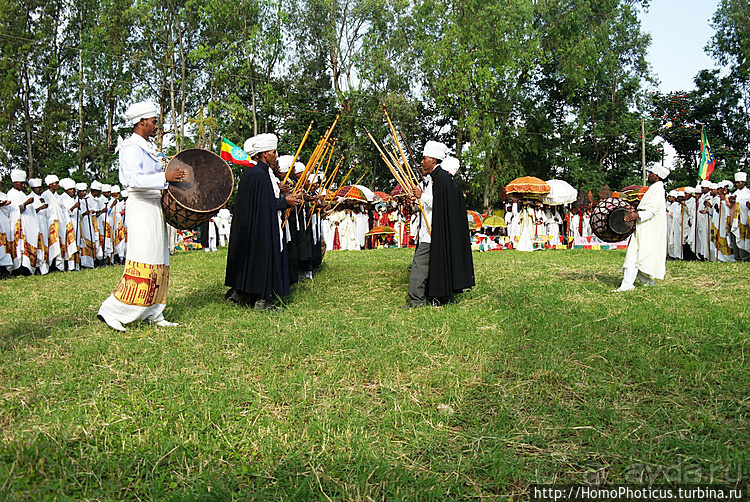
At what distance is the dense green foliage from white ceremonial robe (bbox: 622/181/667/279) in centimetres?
1993

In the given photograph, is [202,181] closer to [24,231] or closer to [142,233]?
[142,233]

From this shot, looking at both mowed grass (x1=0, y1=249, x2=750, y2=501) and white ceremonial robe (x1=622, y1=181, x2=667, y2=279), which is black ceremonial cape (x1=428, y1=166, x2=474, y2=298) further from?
white ceremonial robe (x1=622, y1=181, x2=667, y2=279)

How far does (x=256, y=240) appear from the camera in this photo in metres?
6.65

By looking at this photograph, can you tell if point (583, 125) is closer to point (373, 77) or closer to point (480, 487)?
point (373, 77)

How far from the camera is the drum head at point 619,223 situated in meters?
8.22

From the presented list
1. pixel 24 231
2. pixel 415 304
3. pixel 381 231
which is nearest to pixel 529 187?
pixel 381 231

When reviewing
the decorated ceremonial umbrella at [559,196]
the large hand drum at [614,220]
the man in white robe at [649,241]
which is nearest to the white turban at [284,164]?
the large hand drum at [614,220]

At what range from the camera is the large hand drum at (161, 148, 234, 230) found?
5.77m

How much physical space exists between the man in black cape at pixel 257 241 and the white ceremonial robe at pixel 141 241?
3.58 feet

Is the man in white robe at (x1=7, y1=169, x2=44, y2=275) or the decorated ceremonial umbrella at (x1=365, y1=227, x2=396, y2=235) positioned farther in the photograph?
the decorated ceremonial umbrella at (x1=365, y1=227, x2=396, y2=235)

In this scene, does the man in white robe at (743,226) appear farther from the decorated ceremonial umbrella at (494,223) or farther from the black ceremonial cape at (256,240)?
the black ceremonial cape at (256,240)

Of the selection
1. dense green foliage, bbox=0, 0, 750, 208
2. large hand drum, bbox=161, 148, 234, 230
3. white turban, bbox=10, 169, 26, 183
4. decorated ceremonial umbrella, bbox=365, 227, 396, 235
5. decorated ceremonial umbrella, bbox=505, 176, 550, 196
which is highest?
dense green foliage, bbox=0, 0, 750, 208

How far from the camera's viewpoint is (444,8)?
2875 centimetres

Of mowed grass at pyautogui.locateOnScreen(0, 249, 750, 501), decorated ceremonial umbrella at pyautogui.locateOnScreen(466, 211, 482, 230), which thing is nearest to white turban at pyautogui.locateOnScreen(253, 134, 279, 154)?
mowed grass at pyautogui.locateOnScreen(0, 249, 750, 501)
